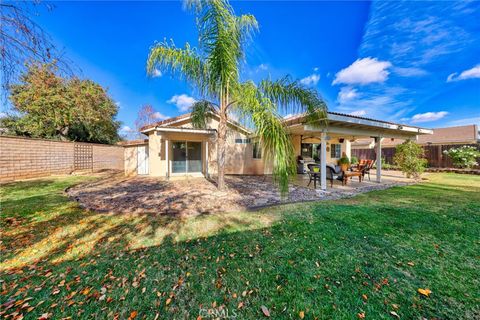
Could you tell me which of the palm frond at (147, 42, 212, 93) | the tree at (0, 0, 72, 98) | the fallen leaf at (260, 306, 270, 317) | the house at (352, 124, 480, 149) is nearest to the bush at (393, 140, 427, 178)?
the house at (352, 124, 480, 149)

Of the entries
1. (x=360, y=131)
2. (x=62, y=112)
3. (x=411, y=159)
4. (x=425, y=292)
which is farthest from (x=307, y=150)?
(x=62, y=112)

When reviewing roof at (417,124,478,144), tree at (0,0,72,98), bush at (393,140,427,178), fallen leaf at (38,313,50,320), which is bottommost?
fallen leaf at (38,313,50,320)

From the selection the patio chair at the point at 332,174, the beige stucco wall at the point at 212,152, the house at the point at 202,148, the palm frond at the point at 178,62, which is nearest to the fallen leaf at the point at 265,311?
the palm frond at the point at 178,62

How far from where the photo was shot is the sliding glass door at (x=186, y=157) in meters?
12.5

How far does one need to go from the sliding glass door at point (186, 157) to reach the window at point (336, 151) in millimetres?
10763

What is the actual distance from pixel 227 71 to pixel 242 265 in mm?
5480

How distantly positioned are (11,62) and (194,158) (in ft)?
33.0

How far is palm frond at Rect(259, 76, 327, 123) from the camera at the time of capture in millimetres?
6012

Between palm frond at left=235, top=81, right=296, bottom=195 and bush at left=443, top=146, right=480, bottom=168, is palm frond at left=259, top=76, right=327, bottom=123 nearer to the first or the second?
palm frond at left=235, top=81, right=296, bottom=195

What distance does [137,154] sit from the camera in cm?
1421

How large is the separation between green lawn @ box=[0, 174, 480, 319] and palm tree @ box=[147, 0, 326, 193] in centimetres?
241

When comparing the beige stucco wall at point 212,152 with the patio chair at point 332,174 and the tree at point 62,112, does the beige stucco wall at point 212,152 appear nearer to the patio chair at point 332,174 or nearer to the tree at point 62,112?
the patio chair at point 332,174

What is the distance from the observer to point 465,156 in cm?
1263

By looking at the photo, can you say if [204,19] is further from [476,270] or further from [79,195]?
[476,270]
